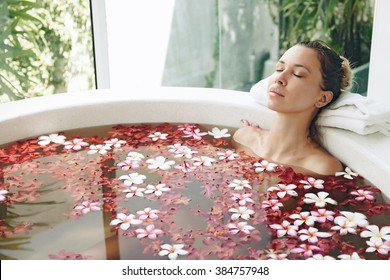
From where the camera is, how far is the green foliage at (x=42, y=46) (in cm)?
366

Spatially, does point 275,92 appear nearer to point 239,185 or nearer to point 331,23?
point 239,185

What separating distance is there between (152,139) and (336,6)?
2.00 metres

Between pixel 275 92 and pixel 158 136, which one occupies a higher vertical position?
pixel 275 92

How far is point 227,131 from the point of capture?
2.62m

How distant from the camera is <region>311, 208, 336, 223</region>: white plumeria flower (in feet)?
6.39

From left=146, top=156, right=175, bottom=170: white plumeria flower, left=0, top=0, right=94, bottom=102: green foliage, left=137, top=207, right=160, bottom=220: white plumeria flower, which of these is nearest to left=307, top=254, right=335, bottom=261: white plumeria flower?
left=137, top=207, right=160, bottom=220: white plumeria flower

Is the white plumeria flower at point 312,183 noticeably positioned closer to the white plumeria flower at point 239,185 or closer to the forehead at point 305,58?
the white plumeria flower at point 239,185

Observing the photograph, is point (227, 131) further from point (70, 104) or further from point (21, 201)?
point (21, 201)

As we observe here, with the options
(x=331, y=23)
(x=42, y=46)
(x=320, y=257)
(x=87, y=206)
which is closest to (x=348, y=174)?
(x=320, y=257)

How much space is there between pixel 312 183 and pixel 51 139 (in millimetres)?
1033

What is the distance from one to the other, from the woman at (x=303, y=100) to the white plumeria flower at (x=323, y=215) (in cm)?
27

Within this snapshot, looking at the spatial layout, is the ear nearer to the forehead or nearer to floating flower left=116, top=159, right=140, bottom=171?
the forehead

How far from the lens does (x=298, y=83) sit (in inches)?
89.4

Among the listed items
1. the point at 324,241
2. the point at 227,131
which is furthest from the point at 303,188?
the point at 227,131
